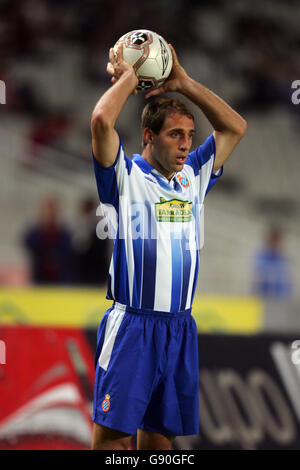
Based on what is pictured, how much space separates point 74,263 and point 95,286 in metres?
0.38

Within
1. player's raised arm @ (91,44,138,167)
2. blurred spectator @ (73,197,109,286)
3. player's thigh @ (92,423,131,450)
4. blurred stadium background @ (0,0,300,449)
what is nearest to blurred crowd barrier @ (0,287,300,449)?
blurred stadium background @ (0,0,300,449)

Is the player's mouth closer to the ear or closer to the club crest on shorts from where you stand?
the ear

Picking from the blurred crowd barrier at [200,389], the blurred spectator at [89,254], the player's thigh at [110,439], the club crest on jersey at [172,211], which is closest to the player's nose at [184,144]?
the club crest on jersey at [172,211]

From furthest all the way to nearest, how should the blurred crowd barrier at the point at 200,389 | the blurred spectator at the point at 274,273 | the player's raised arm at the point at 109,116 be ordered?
the blurred spectator at the point at 274,273 → the blurred crowd barrier at the point at 200,389 → the player's raised arm at the point at 109,116

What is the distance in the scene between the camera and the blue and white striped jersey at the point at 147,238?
2.95 metres

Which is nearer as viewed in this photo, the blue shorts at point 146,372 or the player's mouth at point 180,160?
the blue shorts at point 146,372

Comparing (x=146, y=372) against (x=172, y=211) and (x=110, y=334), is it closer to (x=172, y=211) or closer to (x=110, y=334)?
(x=110, y=334)

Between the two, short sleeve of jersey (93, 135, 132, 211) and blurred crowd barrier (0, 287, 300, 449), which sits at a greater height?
short sleeve of jersey (93, 135, 132, 211)

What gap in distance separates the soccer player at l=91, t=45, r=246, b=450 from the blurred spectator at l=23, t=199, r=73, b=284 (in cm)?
490

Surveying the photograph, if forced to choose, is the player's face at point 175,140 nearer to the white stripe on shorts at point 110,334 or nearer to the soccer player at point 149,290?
the soccer player at point 149,290

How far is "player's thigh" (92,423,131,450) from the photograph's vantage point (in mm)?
2922

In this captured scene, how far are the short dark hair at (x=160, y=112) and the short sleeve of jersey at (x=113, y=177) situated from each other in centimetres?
21

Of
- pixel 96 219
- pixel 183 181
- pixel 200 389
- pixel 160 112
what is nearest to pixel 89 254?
pixel 96 219

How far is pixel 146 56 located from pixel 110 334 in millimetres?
1250
